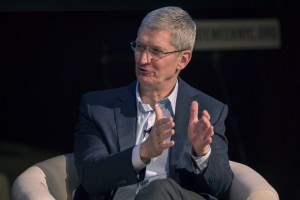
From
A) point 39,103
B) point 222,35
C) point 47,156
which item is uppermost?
point 222,35

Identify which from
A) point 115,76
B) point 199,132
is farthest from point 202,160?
point 115,76

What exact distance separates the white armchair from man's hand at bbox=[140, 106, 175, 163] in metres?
0.53

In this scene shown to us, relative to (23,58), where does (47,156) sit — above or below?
below

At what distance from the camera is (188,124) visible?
400cm

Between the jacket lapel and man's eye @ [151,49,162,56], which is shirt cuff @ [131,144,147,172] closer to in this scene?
the jacket lapel

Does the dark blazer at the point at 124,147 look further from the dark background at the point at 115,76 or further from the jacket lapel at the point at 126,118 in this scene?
the dark background at the point at 115,76

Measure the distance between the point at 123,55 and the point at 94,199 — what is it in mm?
1406

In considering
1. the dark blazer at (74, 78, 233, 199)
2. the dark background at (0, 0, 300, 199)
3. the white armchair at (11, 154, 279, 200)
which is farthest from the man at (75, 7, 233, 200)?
the dark background at (0, 0, 300, 199)

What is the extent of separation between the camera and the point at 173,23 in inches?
156

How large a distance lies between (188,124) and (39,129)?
1542 mm

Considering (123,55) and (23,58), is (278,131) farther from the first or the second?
(23,58)

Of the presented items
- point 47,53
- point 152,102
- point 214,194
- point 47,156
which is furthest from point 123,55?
point 214,194

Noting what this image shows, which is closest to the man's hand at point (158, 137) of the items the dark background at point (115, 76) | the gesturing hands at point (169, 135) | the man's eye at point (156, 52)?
the gesturing hands at point (169, 135)

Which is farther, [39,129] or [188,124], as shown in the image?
[39,129]
